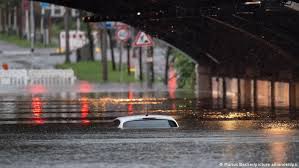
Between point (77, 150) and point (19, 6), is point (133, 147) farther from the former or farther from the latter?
point (19, 6)

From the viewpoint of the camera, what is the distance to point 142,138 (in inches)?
870

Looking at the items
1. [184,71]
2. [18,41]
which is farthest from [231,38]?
[18,41]

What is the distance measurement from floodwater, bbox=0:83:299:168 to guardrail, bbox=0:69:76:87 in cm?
1950

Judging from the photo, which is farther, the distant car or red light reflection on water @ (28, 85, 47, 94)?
red light reflection on water @ (28, 85, 47, 94)

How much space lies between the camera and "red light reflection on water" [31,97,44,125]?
1162 inches

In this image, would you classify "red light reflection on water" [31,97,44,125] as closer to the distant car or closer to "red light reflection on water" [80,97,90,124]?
"red light reflection on water" [80,97,90,124]

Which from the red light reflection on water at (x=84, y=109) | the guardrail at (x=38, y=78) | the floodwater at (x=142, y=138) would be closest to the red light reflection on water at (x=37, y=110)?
the floodwater at (x=142, y=138)

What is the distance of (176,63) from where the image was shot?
6312cm

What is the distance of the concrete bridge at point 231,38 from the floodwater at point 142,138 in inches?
131

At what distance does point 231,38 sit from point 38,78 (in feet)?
57.6

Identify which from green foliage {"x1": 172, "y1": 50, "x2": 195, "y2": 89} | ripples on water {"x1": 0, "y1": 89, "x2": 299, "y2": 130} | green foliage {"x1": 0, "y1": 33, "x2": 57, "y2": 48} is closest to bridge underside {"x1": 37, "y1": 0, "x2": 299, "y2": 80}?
ripples on water {"x1": 0, "y1": 89, "x2": 299, "y2": 130}

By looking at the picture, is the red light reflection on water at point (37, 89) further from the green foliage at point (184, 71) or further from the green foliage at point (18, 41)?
the green foliage at point (18, 41)

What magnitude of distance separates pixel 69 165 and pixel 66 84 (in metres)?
40.4

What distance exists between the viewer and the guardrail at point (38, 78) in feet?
189
